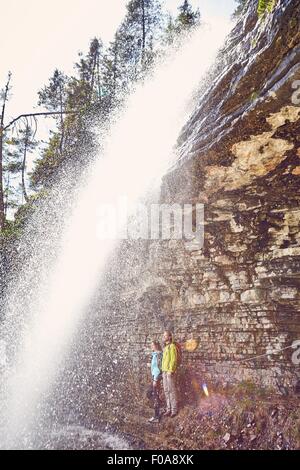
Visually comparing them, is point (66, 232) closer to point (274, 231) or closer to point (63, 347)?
point (63, 347)

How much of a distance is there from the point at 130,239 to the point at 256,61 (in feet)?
20.6

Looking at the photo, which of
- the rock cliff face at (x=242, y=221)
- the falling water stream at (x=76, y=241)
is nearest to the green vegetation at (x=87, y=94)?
the falling water stream at (x=76, y=241)

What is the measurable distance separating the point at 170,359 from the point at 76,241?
7.77 m

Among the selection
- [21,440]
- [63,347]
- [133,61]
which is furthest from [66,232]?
[133,61]

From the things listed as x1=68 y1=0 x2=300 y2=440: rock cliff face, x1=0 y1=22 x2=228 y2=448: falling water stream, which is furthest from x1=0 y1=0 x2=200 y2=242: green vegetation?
x1=68 y1=0 x2=300 y2=440: rock cliff face

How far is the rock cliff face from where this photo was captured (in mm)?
5785

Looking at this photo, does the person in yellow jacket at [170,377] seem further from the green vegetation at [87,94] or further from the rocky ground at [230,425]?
the green vegetation at [87,94]

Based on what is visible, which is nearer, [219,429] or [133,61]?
[219,429]

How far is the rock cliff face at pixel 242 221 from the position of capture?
19.0ft

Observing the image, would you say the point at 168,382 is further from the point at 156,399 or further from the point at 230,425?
the point at 230,425

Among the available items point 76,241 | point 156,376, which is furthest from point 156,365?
Result: point 76,241

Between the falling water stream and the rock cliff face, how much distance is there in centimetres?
245

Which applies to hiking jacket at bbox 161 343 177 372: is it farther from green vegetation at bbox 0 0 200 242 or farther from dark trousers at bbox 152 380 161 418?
green vegetation at bbox 0 0 200 242

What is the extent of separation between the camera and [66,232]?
14.4 m
